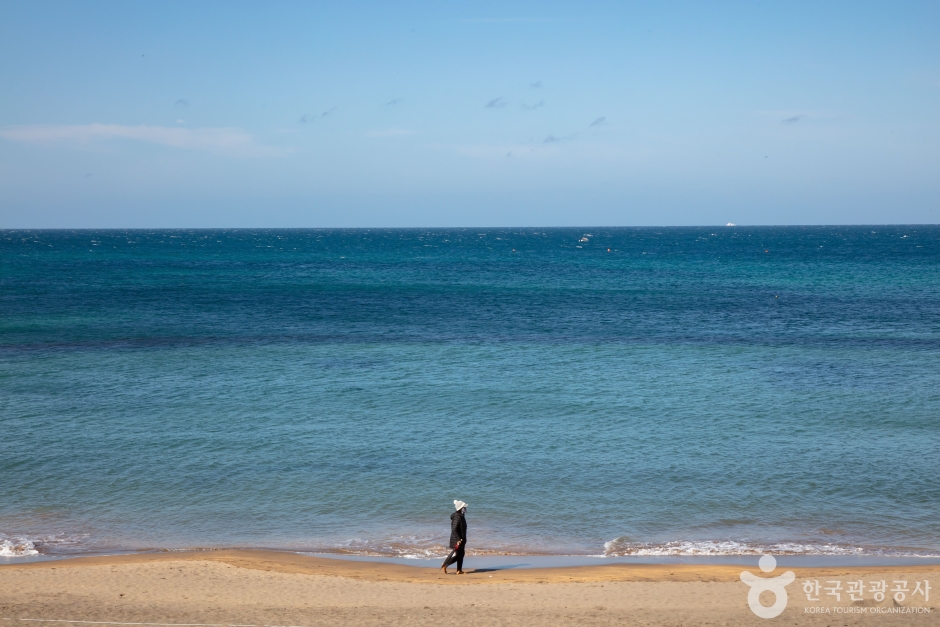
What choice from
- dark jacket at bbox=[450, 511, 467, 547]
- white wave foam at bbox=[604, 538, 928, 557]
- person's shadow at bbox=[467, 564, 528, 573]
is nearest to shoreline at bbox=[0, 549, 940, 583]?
person's shadow at bbox=[467, 564, 528, 573]

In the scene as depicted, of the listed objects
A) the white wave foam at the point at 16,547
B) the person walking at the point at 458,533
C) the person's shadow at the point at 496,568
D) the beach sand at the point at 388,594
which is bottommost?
the white wave foam at the point at 16,547

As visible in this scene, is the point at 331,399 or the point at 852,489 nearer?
the point at 852,489

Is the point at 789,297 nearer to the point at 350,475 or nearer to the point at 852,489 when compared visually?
the point at 852,489

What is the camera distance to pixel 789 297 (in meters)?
65.1

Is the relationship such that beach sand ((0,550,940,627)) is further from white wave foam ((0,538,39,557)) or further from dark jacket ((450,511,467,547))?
white wave foam ((0,538,39,557))

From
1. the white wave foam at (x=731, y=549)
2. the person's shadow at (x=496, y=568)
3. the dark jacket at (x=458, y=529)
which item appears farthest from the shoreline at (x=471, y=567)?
the dark jacket at (x=458, y=529)

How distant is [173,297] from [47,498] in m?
47.2

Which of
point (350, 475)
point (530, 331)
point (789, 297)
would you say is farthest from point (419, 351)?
point (789, 297)

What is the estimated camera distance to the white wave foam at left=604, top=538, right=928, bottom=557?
652 inches

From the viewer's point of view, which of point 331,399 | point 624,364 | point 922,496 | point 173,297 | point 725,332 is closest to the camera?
point 922,496

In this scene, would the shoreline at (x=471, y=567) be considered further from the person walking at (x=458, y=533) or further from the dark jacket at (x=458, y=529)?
the dark jacket at (x=458, y=529)

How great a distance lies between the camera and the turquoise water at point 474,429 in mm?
18047

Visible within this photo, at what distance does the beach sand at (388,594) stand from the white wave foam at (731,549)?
1002 mm

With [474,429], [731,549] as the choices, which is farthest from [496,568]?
[474,429]
